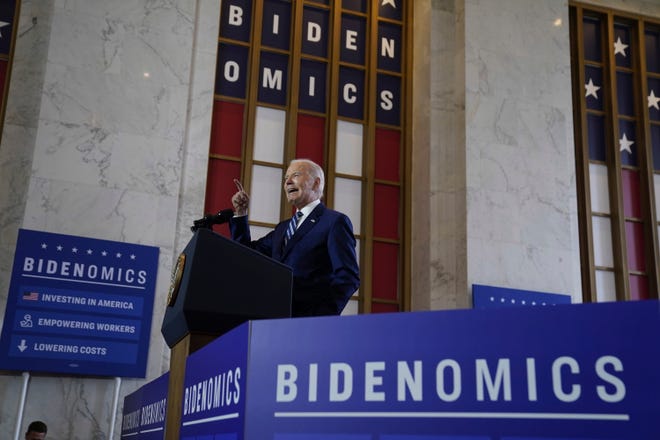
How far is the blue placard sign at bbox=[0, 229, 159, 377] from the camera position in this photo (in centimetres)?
607

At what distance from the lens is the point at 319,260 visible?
12.3 feet

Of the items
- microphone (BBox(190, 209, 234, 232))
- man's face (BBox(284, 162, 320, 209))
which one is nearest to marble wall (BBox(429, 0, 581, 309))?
man's face (BBox(284, 162, 320, 209))

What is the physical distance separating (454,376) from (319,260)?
2.05m

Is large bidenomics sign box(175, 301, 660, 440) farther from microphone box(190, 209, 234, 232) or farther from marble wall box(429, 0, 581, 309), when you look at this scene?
marble wall box(429, 0, 581, 309)

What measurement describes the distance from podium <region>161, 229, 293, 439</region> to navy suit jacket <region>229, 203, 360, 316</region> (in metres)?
0.74

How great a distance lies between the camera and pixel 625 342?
155 centimetres

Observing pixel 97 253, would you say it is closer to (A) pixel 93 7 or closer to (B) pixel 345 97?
(A) pixel 93 7

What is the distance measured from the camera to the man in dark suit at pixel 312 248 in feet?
11.7

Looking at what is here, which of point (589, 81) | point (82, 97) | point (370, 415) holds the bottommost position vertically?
point (370, 415)

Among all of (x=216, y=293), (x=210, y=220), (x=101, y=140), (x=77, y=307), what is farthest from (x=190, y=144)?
(x=216, y=293)

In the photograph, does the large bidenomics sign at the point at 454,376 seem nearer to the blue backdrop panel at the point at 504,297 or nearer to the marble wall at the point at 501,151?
the blue backdrop panel at the point at 504,297

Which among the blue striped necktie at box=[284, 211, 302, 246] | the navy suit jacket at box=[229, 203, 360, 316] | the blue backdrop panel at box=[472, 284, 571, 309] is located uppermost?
the blue backdrop panel at box=[472, 284, 571, 309]

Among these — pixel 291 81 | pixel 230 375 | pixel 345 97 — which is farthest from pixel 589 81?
pixel 230 375

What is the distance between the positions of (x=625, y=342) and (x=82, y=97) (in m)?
6.14
